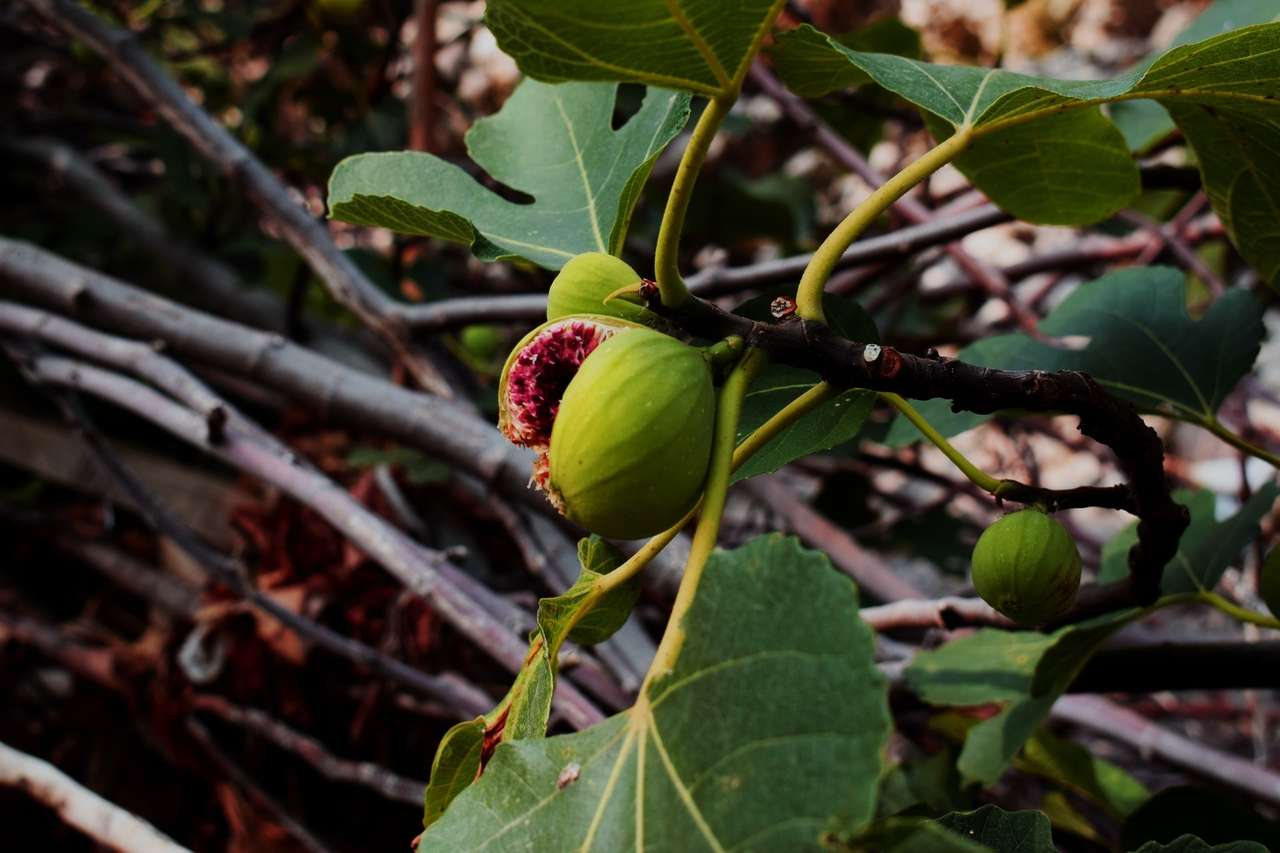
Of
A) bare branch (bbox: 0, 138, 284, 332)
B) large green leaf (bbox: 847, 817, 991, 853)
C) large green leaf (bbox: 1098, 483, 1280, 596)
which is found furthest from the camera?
bare branch (bbox: 0, 138, 284, 332)

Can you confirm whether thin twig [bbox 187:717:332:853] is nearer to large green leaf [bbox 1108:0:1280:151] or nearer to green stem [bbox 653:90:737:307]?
green stem [bbox 653:90:737:307]

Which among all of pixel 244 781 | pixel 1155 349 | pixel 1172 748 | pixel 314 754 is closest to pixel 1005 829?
pixel 1155 349

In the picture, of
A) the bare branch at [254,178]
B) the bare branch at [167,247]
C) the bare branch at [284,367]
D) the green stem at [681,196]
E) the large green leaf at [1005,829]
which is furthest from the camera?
the bare branch at [167,247]

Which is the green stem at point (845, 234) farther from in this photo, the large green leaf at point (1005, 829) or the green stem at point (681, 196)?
the large green leaf at point (1005, 829)

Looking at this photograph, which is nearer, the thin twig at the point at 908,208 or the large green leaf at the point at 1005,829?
the large green leaf at the point at 1005,829

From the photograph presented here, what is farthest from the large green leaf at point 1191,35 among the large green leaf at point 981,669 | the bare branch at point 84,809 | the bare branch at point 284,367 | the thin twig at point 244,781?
the thin twig at point 244,781

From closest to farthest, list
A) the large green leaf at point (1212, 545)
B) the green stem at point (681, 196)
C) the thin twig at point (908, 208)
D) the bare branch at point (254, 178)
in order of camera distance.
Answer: the green stem at point (681, 196) < the large green leaf at point (1212, 545) < the bare branch at point (254, 178) < the thin twig at point (908, 208)

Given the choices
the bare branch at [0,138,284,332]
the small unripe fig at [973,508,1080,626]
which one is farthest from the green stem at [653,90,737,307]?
the bare branch at [0,138,284,332]

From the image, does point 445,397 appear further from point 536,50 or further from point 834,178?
point 834,178
